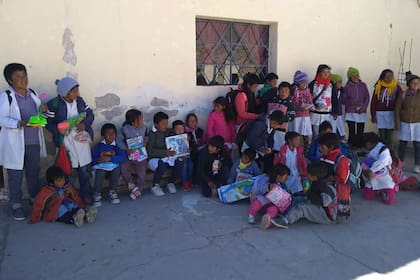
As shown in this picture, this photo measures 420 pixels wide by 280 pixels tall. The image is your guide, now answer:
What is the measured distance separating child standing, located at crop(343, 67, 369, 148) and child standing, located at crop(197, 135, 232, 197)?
236cm

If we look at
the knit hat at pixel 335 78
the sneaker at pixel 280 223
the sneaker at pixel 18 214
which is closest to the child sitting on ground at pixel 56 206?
Result: the sneaker at pixel 18 214

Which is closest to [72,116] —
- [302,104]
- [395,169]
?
[302,104]

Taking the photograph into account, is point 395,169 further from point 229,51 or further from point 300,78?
point 229,51

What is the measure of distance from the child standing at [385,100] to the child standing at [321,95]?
0.81 m

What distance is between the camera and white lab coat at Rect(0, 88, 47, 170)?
11.2ft

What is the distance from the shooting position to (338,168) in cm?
371

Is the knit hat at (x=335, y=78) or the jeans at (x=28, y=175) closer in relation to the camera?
the jeans at (x=28, y=175)

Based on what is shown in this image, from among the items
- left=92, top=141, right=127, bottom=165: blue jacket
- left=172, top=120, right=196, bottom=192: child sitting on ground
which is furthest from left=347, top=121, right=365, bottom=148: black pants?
left=92, top=141, right=127, bottom=165: blue jacket

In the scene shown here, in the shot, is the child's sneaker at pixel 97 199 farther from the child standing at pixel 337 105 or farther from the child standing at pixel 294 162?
the child standing at pixel 337 105

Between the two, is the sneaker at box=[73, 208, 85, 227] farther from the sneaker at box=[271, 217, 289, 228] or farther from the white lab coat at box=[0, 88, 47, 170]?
the sneaker at box=[271, 217, 289, 228]

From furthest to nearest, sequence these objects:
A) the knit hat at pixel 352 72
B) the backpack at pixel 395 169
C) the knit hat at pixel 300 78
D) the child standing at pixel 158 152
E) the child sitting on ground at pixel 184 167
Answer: the knit hat at pixel 352 72 → the knit hat at pixel 300 78 → the child sitting on ground at pixel 184 167 → the child standing at pixel 158 152 → the backpack at pixel 395 169

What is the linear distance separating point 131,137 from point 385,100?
3814 millimetres

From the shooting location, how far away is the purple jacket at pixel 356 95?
18.5ft

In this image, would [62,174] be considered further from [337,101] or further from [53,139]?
[337,101]
